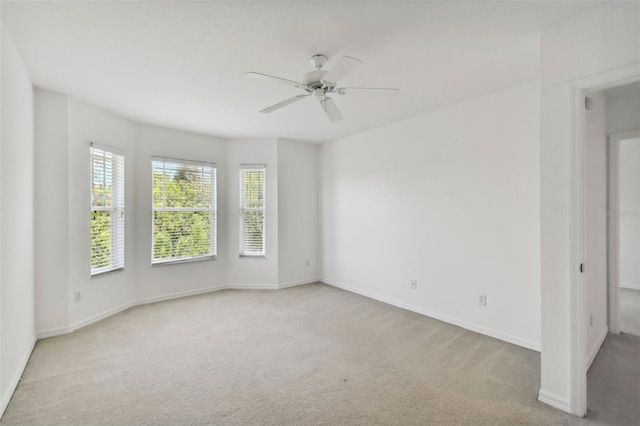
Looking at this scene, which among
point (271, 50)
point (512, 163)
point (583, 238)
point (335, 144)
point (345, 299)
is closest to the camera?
point (583, 238)

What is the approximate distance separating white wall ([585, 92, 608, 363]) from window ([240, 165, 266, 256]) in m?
4.23

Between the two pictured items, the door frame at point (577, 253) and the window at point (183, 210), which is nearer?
the door frame at point (577, 253)

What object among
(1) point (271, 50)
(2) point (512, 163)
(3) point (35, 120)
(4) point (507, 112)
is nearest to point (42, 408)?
(3) point (35, 120)

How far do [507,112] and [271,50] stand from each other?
2.43 metres

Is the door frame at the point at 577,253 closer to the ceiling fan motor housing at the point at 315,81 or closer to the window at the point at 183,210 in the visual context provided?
the ceiling fan motor housing at the point at 315,81

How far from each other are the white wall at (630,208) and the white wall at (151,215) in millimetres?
5263

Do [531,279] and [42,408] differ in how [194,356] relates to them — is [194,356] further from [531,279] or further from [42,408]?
[531,279]

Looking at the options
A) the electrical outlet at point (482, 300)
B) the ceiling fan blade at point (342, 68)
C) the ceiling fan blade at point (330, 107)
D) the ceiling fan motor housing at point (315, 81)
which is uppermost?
the ceiling fan motor housing at point (315, 81)

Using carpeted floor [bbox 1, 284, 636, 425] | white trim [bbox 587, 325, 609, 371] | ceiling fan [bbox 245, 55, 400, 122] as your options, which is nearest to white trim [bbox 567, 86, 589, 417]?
carpeted floor [bbox 1, 284, 636, 425]

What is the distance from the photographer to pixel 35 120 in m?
3.05

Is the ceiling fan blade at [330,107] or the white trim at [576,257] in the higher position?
the ceiling fan blade at [330,107]

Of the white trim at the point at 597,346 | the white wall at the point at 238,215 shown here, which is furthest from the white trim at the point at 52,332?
the white trim at the point at 597,346

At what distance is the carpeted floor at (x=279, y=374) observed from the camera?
1.96 metres

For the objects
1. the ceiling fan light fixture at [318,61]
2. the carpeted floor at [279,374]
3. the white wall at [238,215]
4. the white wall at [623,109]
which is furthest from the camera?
the white wall at [238,215]
